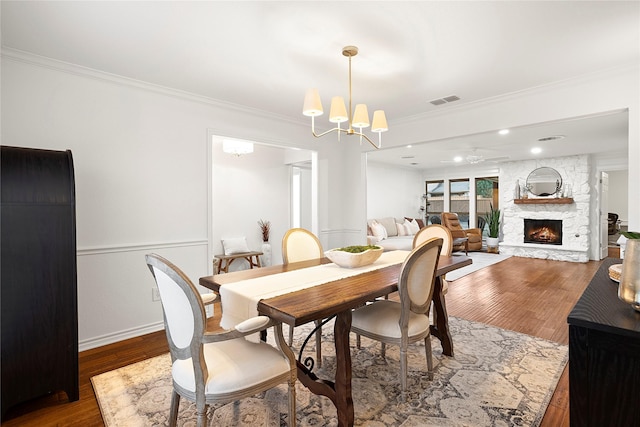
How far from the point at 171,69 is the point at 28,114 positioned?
114 centimetres

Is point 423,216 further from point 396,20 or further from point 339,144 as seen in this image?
point 396,20

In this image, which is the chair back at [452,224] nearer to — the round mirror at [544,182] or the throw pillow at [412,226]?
the throw pillow at [412,226]

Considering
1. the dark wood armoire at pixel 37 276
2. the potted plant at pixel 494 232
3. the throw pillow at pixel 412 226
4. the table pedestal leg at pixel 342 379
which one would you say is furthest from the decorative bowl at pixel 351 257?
the potted plant at pixel 494 232

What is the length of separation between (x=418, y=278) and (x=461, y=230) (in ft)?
21.9

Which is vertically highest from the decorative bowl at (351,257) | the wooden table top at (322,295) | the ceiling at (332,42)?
the ceiling at (332,42)

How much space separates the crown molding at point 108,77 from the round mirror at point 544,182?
276 inches

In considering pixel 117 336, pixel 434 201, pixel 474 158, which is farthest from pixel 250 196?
pixel 434 201

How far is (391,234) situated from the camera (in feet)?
26.7

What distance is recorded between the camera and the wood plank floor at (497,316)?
1.89 meters

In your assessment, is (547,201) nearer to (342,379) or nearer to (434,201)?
(434,201)

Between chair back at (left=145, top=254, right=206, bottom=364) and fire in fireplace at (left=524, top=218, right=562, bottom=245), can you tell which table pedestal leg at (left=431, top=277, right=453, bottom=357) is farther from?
fire in fireplace at (left=524, top=218, right=562, bottom=245)

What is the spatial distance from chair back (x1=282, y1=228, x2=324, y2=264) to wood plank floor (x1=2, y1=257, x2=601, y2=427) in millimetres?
1345

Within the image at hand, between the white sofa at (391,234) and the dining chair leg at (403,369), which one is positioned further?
the white sofa at (391,234)

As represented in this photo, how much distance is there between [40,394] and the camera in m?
1.92
